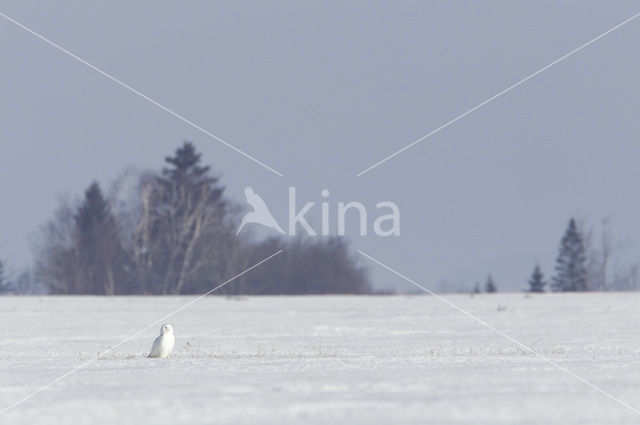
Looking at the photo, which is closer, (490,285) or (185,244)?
(185,244)

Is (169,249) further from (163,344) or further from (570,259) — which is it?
(163,344)

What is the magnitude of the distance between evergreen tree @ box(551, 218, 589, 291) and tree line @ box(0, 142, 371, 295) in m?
17.9

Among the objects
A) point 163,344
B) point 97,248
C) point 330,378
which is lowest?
point 330,378

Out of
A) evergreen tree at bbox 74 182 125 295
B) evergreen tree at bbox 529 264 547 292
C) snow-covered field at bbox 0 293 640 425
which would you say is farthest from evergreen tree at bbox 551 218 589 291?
snow-covered field at bbox 0 293 640 425

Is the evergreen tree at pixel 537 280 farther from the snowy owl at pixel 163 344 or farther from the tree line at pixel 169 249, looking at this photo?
the snowy owl at pixel 163 344

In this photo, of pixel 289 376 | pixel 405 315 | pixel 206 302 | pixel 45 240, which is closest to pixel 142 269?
pixel 45 240

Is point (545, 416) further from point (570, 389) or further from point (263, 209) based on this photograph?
point (263, 209)

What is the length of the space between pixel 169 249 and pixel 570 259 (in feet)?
110

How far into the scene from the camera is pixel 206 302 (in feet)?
162

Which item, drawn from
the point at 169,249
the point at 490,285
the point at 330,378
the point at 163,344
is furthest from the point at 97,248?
the point at 330,378

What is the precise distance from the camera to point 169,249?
231ft

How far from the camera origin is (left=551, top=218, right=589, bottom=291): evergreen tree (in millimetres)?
85375

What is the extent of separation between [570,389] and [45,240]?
7251cm

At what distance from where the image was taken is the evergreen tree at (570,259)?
85375 millimetres
